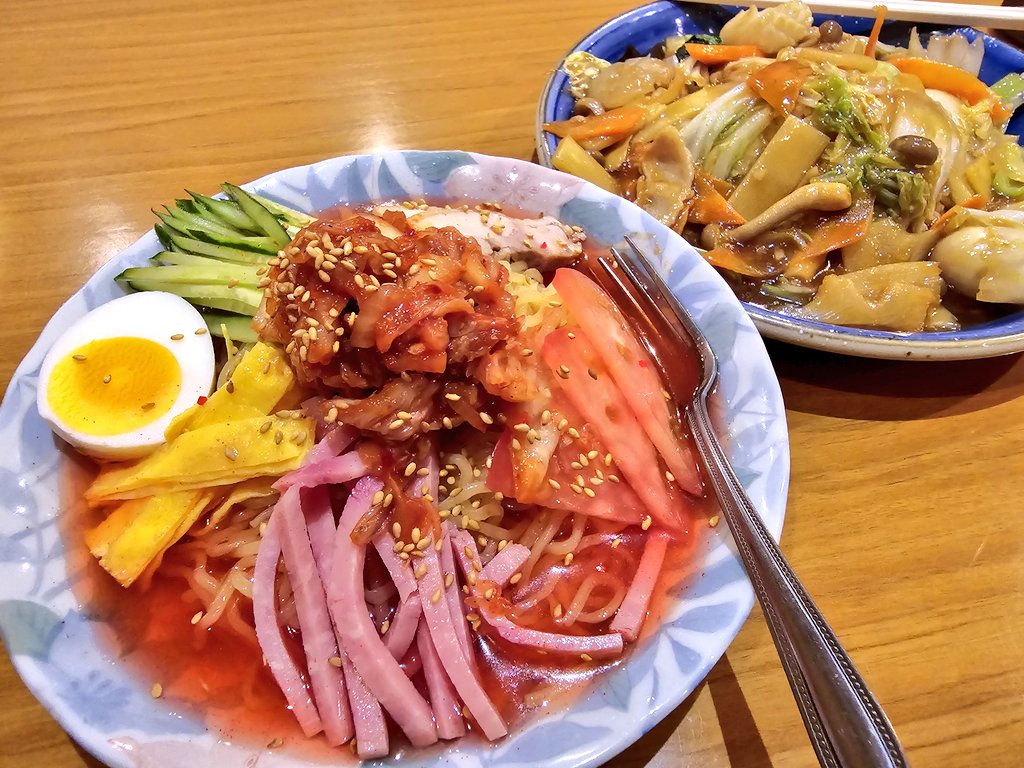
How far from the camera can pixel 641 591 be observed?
55.6 inches

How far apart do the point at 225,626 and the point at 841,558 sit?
1.51 m

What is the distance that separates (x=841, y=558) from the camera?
169cm

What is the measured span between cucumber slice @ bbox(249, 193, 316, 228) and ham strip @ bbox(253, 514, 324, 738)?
96 cm

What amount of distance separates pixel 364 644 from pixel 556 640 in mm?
391

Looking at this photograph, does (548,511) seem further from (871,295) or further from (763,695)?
(871,295)

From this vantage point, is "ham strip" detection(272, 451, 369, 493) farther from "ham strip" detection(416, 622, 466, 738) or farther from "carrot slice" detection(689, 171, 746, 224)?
"carrot slice" detection(689, 171, 746, 224)

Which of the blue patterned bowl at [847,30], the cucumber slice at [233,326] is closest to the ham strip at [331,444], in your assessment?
the cucumber slice at [233,326]

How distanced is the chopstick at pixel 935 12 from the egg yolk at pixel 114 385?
2.88 metres

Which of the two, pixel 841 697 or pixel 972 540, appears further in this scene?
pixel 972 540

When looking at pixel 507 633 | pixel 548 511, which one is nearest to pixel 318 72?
pixel 548 511

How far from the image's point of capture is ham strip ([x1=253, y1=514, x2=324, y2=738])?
1.28 metres

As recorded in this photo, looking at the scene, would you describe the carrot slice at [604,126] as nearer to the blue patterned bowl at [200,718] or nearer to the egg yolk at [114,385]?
the blue patterned bowl at [200,718]

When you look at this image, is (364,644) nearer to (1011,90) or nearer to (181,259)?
(181,259)

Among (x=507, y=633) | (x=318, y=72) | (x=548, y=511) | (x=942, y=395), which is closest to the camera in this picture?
(x=507, y=633)
